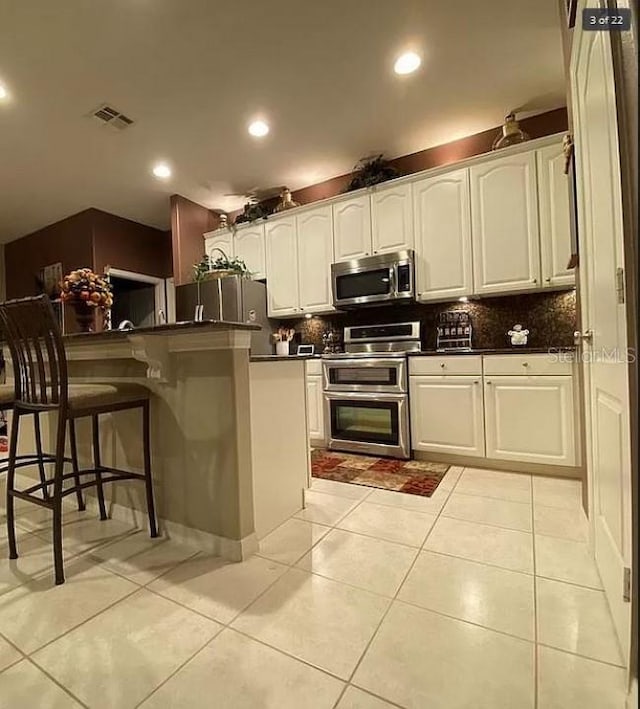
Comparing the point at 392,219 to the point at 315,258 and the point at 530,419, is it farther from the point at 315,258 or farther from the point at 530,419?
the point at 530,419

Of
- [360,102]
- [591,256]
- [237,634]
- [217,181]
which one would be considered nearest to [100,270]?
[217,181]

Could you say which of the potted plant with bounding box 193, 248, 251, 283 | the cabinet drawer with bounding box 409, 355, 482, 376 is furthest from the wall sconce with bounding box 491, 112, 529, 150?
the potted plant with bounding box 193, 248, 251, 283

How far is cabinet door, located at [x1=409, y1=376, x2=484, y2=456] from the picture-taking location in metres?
2.75

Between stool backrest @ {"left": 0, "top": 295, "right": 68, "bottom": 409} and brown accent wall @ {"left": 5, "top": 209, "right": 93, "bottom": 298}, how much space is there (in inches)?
133

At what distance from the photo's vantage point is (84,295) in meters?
2.03

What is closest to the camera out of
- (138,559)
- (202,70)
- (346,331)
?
(138,559)

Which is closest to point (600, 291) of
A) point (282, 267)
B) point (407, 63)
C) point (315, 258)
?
point (407, 63)

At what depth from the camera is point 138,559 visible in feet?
5.27

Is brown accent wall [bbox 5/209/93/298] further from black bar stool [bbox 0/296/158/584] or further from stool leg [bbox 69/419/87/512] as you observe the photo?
black bar stool [bbox 0/296/158/584]

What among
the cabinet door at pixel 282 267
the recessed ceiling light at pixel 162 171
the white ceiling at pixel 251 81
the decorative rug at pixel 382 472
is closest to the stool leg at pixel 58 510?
the decorative rug at pixel 382 472

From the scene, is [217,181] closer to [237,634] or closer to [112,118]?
[112,118]

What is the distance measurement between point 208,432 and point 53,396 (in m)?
0.65

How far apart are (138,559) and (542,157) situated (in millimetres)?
3648

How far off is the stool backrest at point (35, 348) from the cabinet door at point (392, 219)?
269cm
